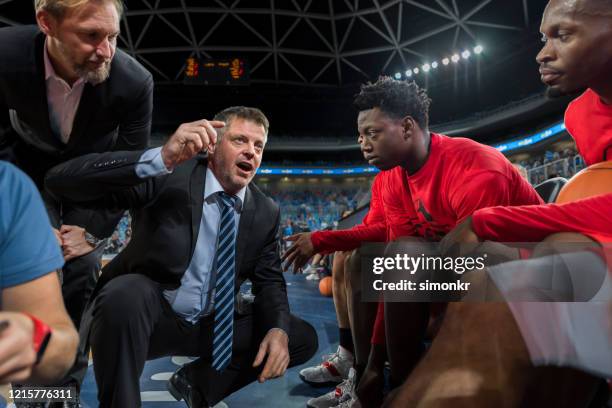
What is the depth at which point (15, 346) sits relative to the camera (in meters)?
0.52

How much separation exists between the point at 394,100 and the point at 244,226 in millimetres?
903

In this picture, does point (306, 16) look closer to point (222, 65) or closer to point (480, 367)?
point (222, 65)

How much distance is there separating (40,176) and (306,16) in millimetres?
14815

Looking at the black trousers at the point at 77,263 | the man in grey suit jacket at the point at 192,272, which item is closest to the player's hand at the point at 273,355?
the man in grey suit jacket at the point at 192,272

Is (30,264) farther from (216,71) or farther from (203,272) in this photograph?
(216,71)

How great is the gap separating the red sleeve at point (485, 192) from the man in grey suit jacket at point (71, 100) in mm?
1281

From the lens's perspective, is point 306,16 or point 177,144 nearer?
point 177,144

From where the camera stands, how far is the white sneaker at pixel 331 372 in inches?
87.7

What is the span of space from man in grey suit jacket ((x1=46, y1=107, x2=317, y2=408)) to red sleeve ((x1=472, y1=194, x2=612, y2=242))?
77cm

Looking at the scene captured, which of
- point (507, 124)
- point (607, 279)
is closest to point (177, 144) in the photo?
point (607, 279)

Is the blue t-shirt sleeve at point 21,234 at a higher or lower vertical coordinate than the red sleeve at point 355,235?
higher

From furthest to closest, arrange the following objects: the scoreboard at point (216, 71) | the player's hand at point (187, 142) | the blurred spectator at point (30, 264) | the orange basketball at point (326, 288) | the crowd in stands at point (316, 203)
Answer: the crowd in stands at point (316, 203) → the scoreboard at point (216, 71) → the orange basketball at point (326, 288) → the player's hand at point (187, 142) → the blurred spectator at point (30, 264)

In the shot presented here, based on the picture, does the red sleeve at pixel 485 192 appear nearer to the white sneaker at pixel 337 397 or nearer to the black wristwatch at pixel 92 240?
the white sneaker at pixel 337 397

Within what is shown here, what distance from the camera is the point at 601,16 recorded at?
3.56 ft
